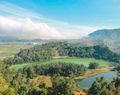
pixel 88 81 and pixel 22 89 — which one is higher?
pixel 22 89

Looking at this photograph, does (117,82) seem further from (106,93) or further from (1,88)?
(1,88)

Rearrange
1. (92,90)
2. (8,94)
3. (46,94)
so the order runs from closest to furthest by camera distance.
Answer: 1. (8,94)
2. (46,94)
3. (92,90)

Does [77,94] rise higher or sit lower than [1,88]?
lower

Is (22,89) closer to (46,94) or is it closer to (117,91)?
(46,94)

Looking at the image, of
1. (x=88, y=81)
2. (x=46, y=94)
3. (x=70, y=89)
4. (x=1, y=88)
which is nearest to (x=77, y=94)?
(x=70, y=89)

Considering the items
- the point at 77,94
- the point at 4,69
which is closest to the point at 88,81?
the point at 4,69

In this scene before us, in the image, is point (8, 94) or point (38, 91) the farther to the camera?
point (38, 91)

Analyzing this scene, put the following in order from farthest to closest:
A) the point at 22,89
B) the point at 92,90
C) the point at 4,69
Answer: the point at 4,69
the point at 92,90
the point at 22,89

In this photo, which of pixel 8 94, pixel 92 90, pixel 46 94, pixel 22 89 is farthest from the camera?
pixel 92 90

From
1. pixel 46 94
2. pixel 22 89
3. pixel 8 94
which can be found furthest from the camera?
pixel 22 89
